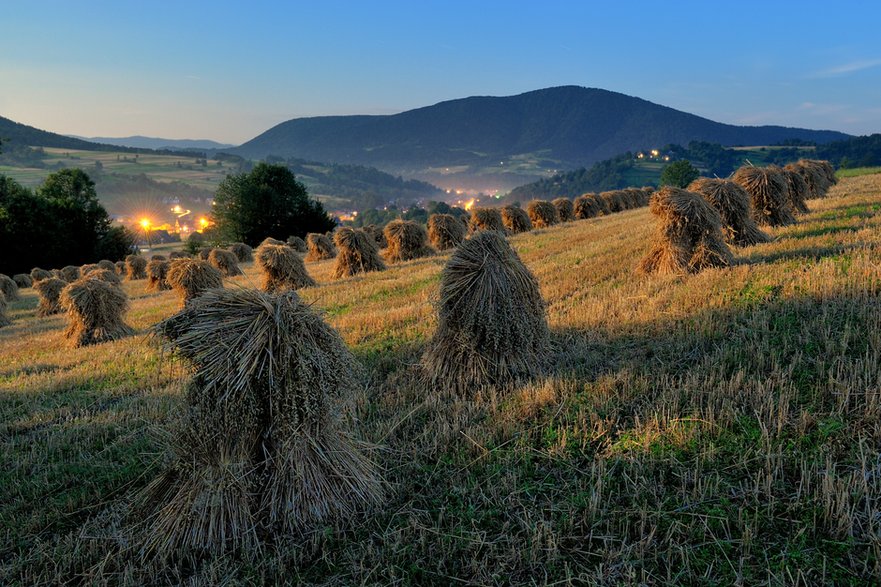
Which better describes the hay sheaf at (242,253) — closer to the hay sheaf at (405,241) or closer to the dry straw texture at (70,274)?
the dry straw texture at (70,274)

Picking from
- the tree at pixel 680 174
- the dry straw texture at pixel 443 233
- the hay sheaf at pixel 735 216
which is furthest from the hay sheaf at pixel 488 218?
the tree at pixel 680 174

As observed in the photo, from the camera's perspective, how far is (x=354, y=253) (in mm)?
21594

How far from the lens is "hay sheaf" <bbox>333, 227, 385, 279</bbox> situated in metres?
21.5

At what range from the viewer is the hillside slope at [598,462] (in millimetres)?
3303

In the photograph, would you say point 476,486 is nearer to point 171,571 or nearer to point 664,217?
point 171,571

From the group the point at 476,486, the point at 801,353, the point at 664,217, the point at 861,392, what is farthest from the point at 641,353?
the point at 664,217

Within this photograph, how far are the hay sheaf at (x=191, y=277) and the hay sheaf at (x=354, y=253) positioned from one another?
5.66 metres

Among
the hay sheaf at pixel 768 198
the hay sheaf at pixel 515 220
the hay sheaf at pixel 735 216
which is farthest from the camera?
the hay sheaf at pixel 515 220

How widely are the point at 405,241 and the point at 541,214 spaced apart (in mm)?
15534

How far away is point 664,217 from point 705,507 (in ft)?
28.6

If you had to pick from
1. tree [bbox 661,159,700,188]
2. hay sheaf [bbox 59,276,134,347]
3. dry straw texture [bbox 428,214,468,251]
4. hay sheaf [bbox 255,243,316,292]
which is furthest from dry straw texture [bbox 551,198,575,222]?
tree [bbox 661,159,700,188]

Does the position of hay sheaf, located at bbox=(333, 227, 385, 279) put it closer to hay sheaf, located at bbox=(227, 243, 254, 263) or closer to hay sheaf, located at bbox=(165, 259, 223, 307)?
hay sheaf, located at bbox=(165, 259, 223, 307)

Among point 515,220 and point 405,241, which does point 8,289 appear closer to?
point 405,241

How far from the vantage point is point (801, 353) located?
5.38 metres
